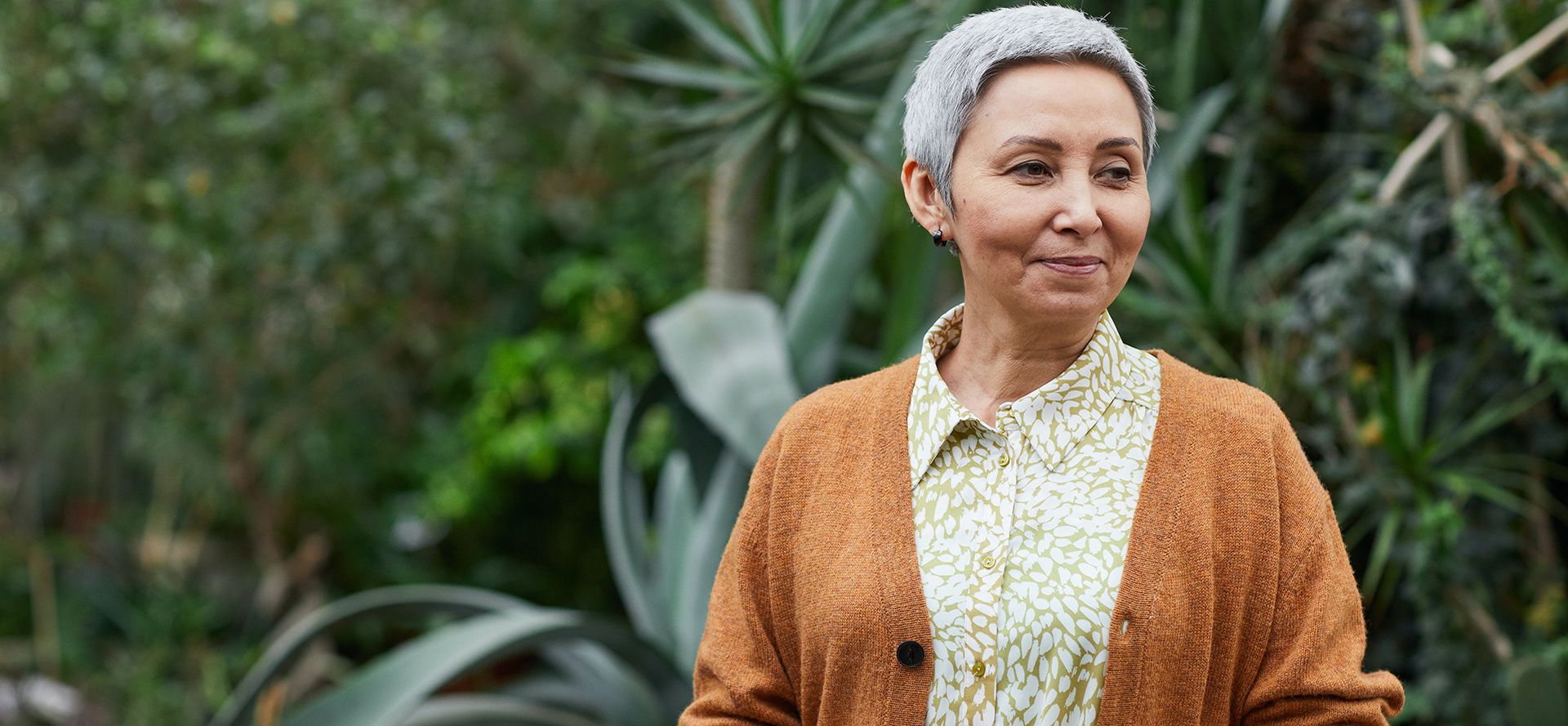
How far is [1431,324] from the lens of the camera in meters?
2.96

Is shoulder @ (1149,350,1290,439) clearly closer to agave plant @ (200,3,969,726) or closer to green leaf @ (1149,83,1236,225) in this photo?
agave plant @ (200,3,969,726)

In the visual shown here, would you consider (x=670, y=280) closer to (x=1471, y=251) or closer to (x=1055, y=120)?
(x=1471, y=251)

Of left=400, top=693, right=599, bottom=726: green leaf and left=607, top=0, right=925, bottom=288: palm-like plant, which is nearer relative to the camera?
left=607, top=0, right=925, bottom=288: palm-like plant

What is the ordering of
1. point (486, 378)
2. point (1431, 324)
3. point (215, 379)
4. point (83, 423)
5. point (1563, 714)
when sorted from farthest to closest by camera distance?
point (83, 423) → point (486, 378) → point (215, 379) → point (1431, 324) → point (1563, 714)

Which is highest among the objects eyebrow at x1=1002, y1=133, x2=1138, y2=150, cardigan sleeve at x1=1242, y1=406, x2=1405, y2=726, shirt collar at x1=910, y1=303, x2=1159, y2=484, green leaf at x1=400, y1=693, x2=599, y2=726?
Answer: eyebrow at x1=1002, y1=133, x2=1138, y2=150

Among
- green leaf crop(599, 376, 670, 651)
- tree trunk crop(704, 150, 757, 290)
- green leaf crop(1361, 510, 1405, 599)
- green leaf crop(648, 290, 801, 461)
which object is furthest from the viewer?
tree trunk crop(704, 150, 757, 290)

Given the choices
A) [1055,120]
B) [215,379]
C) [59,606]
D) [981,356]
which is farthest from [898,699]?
[59,606]

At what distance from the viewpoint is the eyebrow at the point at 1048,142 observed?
3.73 ft

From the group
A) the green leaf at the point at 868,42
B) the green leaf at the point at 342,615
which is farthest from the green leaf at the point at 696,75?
the green leaf at the point at 342,615

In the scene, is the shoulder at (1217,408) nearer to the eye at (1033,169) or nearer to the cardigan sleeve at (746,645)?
the eye at (1033,169)

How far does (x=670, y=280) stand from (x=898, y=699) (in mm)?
4431

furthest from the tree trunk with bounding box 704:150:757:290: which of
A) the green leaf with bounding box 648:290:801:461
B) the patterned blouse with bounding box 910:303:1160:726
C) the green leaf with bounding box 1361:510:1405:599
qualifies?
the patterned blouse with bounding box 910:303:1160:726

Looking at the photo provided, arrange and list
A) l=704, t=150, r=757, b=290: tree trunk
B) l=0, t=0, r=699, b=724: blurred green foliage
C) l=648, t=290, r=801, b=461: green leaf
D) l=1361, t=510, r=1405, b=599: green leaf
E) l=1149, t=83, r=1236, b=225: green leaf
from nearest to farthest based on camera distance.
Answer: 1. l=1361, t=510, r=1405, b=599: green leaf
2. l=648, t=290, r=801, b=461: green leaf
3. l=1149, t=83, r=1236, b=225: green leaf
4. l=704, t=150, r=757, b=290: tree trunk
5. l=0, t=0, r=699, b=724: blurred green foliage

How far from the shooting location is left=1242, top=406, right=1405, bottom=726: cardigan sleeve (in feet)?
3.74
